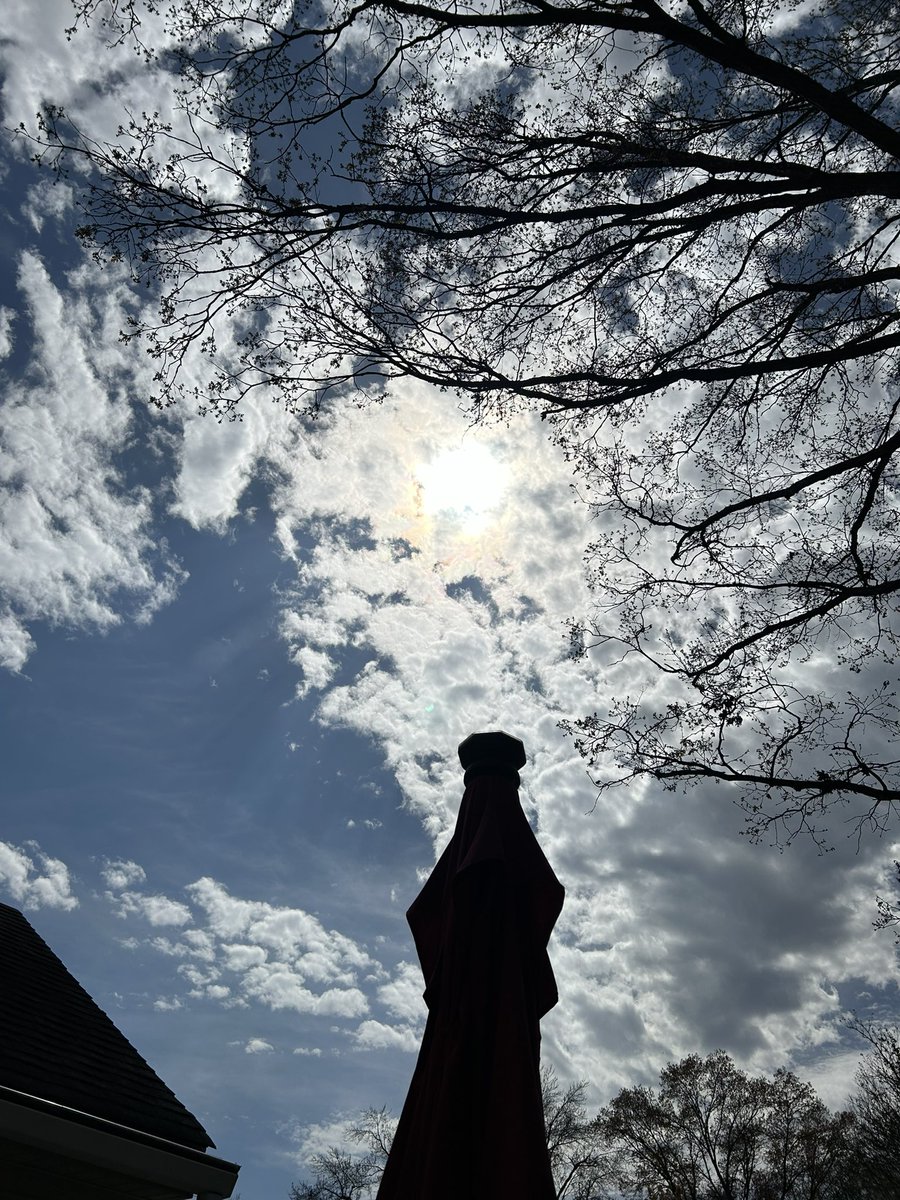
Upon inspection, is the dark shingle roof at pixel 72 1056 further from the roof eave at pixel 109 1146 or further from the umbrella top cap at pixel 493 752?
the umbrella top cap at pixel 493 752

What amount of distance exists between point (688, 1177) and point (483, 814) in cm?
2956

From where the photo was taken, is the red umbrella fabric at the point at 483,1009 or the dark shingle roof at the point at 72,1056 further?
the dark shingle roof at the point at 72,1056

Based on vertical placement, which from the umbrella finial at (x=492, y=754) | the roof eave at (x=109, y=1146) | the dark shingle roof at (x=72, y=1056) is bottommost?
the roof eave at (x=109, y=1146)

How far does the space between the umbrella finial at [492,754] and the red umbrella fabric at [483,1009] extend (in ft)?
0.04

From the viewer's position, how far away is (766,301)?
6281 millimetres

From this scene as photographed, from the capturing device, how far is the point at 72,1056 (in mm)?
6453

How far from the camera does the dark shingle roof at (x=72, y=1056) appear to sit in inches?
228

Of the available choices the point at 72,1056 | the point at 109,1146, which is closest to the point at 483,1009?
the point at 109,1146

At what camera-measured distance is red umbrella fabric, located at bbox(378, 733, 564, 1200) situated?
2.36 metres

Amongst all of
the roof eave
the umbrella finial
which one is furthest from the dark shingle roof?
the umbrella finial

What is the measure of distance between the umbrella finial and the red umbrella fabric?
0.01m

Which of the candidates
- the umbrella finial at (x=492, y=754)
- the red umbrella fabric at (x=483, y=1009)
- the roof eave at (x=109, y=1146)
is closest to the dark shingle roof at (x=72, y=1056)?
the roof eave at (x=109, y=1146)

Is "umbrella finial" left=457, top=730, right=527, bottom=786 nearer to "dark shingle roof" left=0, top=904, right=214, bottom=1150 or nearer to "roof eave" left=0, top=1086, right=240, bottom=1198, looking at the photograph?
"roof eave" left=0, top=1086, right=240, bottom=1198

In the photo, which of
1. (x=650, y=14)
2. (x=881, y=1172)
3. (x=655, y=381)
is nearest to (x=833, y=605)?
(x=655, y=381)
